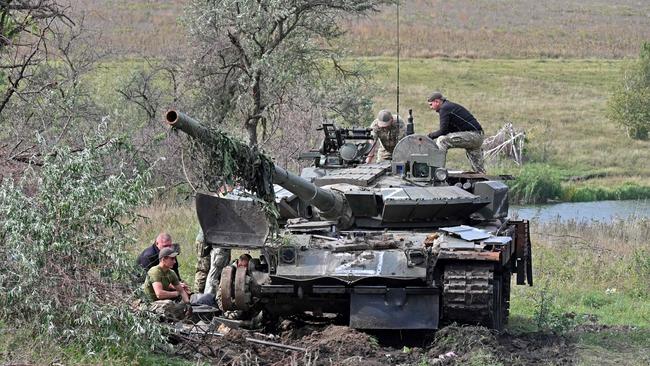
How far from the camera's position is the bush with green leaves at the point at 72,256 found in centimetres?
1093

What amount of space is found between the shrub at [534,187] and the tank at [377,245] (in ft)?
65.6

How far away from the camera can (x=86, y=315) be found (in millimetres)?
10836

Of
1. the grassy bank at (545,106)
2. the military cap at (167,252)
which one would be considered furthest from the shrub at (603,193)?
the military cap at (167,252)

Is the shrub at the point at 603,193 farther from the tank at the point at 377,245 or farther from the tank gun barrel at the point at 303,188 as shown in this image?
the tank gun barrel at the point at 303,188

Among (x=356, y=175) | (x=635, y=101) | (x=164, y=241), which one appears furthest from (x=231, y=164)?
(x=635, y=101)

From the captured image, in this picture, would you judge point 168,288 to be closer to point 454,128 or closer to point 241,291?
point 241,291

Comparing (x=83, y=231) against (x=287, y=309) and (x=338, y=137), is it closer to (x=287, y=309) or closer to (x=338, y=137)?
(x=287, y=309)

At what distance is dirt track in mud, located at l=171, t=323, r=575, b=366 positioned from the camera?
11781mm

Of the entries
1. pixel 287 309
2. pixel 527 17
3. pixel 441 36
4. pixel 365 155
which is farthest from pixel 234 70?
pixel 527 17

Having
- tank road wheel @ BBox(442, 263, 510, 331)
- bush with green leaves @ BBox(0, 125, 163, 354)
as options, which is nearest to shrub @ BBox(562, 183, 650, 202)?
tank road wheel @ BBox(442, 263, 510, 331)

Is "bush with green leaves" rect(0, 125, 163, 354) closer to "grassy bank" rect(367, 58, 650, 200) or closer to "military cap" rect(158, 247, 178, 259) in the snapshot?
"military cap" rect(158, 247, 178, 259)

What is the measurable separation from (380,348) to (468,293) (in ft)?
3.40

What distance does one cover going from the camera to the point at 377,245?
44.5 ft

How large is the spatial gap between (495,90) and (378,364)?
35.9 m
